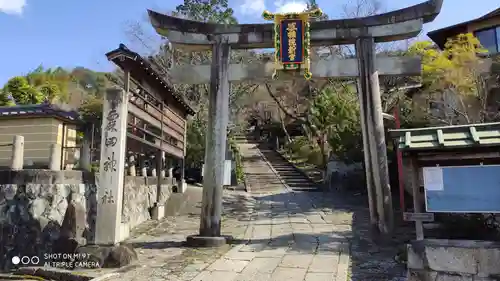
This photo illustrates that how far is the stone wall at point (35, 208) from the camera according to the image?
983 centimetres

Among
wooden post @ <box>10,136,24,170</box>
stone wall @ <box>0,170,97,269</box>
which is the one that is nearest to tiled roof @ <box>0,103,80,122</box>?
wooden post @ <box>10,136,24,170</box>

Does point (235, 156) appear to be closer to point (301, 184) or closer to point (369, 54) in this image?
point (301, 184)

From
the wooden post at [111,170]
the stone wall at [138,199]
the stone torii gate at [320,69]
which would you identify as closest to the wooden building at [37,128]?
the stone wall at [138,199]

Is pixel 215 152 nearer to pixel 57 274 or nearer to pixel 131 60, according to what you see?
pixel 131 60

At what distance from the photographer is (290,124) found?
4222cm

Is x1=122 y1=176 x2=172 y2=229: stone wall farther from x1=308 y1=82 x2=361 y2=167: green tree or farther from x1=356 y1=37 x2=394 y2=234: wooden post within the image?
x1=308 y1=82 x2=361 y2=167: green tree

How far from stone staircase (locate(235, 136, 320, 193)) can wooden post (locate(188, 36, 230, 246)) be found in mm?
10846

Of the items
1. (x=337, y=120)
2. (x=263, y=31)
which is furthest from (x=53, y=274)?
(x=337, y=120)

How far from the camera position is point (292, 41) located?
9781mm

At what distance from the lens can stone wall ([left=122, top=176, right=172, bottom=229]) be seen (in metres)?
11.4

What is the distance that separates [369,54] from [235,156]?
669 inches

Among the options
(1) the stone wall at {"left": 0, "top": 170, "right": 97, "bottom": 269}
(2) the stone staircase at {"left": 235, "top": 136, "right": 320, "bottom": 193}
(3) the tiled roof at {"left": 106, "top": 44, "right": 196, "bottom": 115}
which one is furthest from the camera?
(2) the stone staircase at {"left": 235, "top": 136, "right": 320, "bottom": 193}

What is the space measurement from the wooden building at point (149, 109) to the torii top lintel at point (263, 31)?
1.19 metres

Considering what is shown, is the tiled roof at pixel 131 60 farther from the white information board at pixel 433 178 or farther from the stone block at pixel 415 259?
the stone block at pixel 415 259
